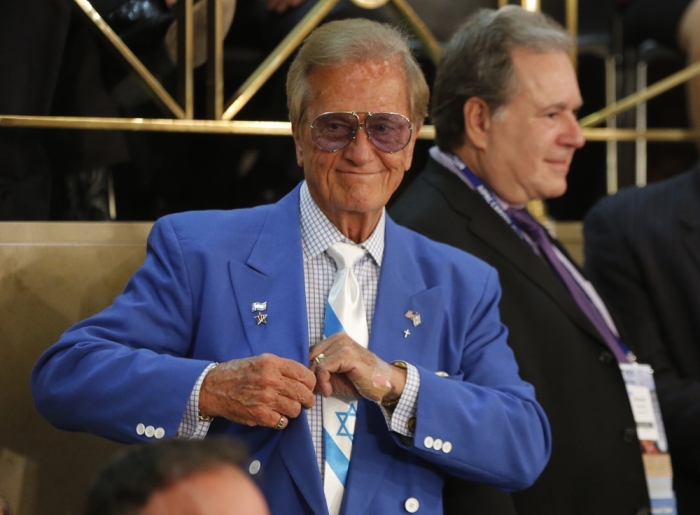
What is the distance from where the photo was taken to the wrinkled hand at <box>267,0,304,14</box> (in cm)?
336

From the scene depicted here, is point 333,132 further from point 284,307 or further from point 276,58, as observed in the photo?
point 276,58

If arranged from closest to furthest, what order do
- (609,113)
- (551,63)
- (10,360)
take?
(10,360) → (551,63) → (609,113)

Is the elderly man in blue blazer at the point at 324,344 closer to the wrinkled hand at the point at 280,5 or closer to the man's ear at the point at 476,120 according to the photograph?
the man's ear at the point at 476,120

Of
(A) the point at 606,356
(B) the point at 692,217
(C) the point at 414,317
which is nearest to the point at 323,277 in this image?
(C) the point at 414,317

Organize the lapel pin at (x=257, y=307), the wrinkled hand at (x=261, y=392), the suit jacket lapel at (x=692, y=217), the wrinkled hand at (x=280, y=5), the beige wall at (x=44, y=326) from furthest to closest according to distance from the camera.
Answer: the suit jacket lapel at (x=692, y=217) < the wrinkled hand at (x=280, y=5) < the beige wall at (x=44, y=326) < the lapel pin at (x=257, y=307) < the wrinkled hand at (x=261, y=392)

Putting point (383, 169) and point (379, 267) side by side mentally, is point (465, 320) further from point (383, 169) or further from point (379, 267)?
point (383, 169)

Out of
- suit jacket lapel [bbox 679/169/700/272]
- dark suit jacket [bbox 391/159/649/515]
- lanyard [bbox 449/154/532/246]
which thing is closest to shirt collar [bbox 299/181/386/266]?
dark suit jacket [bbox 391/159/649/515]

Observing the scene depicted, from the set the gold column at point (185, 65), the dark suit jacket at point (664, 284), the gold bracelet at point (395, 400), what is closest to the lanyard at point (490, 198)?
the dark suit jacket at point (664, 284)

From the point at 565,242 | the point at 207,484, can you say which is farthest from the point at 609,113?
the point at 207,484

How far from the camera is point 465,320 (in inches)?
97.7

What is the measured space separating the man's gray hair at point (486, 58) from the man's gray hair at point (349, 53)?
77 cm

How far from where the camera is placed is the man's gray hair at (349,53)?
93.1 inches

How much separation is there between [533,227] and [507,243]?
25 cm

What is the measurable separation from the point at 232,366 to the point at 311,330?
0.91 ft
